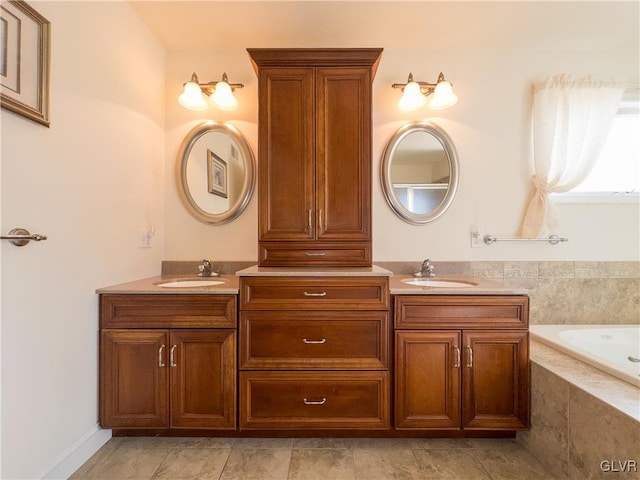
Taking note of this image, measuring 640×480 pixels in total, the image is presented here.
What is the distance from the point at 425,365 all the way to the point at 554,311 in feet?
4.09

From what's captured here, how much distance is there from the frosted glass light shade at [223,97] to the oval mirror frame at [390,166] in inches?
45.9

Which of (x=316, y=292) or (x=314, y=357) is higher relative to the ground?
(x=316, y=292)

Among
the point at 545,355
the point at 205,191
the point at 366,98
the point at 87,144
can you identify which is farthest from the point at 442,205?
the point at 87,144

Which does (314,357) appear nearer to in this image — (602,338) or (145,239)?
(145,239)

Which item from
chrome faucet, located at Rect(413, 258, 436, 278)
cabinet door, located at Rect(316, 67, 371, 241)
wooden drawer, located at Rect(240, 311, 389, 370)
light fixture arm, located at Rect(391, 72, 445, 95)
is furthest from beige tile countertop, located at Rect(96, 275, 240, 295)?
light fixture arm, located at Rect(391, 72, 445, 95)

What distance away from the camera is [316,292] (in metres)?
1.61

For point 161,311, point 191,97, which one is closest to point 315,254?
point 161,311

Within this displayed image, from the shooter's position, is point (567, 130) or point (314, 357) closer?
point (314, 357)

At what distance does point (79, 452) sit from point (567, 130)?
3480 millimetres

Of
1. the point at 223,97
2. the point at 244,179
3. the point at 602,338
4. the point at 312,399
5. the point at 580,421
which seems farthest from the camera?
the point at 244,179

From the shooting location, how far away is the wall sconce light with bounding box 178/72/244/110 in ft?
6.75

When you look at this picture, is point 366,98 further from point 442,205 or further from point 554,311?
point 554,311

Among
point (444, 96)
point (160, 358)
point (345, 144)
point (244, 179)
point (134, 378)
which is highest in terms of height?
point (444, 96)

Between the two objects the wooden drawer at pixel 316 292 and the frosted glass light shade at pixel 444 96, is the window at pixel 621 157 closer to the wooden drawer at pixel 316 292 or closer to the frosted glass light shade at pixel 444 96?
the frosted glass light shade at pixel 444 96
